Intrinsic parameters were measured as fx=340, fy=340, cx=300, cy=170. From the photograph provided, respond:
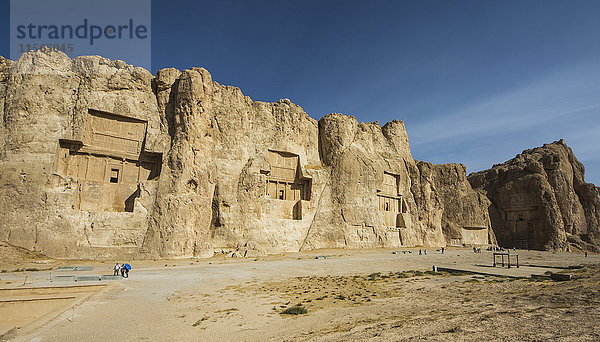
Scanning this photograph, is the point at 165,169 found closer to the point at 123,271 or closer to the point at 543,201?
the point at 123,271

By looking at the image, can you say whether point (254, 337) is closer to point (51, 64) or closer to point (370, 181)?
point (51, 64)

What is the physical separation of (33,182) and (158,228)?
8.72 metres

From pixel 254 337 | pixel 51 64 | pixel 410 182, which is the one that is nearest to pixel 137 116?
pixel 51 64

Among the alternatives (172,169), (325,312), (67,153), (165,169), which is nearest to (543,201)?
(172,169)

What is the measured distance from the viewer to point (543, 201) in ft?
169

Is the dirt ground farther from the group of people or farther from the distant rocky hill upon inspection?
the distant rocky hill

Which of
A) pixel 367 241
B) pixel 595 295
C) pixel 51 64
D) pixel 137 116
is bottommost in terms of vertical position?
pixel 367 241

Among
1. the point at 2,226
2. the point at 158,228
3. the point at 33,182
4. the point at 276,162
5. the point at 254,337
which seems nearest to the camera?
the point at 254,337

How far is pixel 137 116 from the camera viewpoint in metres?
28.8

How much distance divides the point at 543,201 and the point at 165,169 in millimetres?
53793

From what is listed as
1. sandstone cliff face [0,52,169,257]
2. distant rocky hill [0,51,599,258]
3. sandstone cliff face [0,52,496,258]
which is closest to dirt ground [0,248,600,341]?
sandstone cliff face [0,52,169,257]

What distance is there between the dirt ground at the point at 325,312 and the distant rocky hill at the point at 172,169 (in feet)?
33.3

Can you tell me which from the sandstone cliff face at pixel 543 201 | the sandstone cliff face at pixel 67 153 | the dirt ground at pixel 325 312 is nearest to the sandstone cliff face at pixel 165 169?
the sandstone cliff face at pixel 67 153

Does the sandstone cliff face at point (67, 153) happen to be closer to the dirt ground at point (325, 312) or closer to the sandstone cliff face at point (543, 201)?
the dirt ground at point (325, 312)
